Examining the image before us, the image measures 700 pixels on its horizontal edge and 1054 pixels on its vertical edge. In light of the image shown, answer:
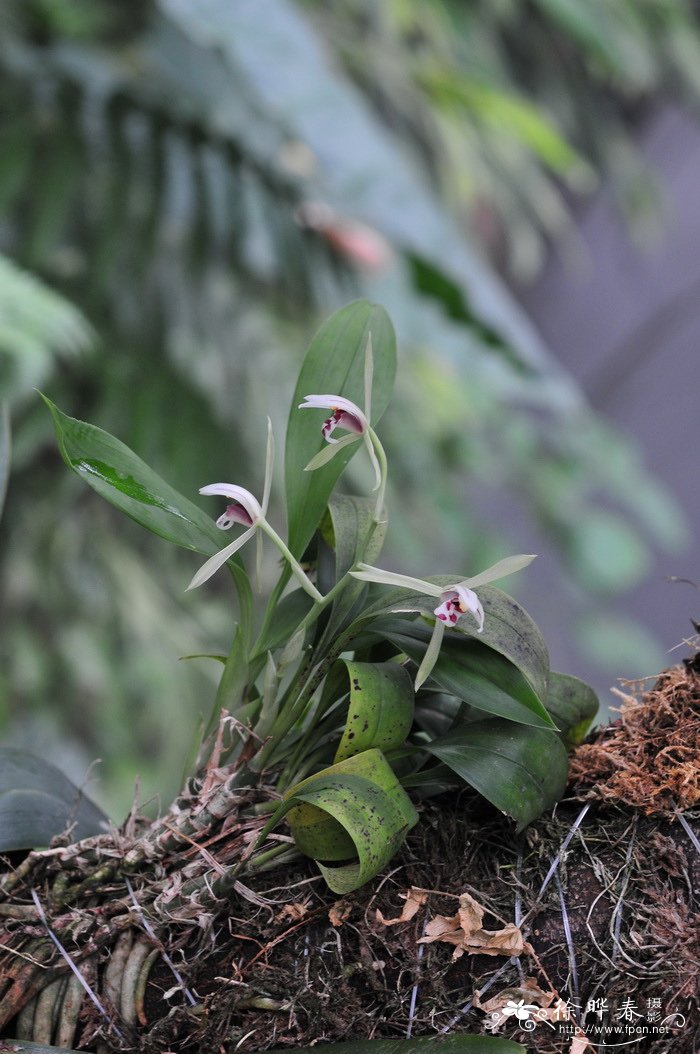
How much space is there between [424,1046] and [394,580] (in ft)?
0.55

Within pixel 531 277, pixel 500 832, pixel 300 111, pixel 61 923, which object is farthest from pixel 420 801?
pixel 531 277

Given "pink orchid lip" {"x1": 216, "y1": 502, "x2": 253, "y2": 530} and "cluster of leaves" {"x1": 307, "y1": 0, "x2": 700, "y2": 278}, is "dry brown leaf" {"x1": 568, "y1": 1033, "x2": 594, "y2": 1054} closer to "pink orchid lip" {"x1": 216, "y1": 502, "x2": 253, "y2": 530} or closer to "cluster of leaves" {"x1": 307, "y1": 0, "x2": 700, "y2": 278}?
"pink orchid lip" {"x1": 216, "y1": 502, "x2": 253, "y2": 530}

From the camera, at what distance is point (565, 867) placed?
0.36 m

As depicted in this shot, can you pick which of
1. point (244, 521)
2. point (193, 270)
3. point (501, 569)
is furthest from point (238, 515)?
point (193, 270)

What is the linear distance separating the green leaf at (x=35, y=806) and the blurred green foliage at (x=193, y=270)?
1.35 feet

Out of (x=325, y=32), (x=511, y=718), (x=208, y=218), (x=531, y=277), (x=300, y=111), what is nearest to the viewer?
(x=511, y=718)

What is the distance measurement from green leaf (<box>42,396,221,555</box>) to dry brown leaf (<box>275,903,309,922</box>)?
146 mm

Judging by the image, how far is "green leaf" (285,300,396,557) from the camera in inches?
15.3

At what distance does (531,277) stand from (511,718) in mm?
2883

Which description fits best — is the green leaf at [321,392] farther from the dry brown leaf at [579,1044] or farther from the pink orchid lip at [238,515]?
the dry brown leaf at [579,1044]

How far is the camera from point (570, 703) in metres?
0.39

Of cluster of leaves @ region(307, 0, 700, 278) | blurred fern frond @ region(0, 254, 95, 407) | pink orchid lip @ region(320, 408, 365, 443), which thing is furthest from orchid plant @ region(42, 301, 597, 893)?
cluster of leaves @ region(307, 0, 700, 278)

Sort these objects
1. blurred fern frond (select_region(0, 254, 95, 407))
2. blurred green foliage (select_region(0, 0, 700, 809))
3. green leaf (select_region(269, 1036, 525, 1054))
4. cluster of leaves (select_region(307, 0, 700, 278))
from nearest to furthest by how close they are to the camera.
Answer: green leaf (select_region(269, 1036, 525, 1054))
blurred fern frond (select_region(0, 254, 95, 407))
blurred green foliage (select_region(0, 0, 700, 809))
cluster of leaves (select_region(307, 0, 700, 278))

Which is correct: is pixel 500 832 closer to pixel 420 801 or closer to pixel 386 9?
pixel 420 801
